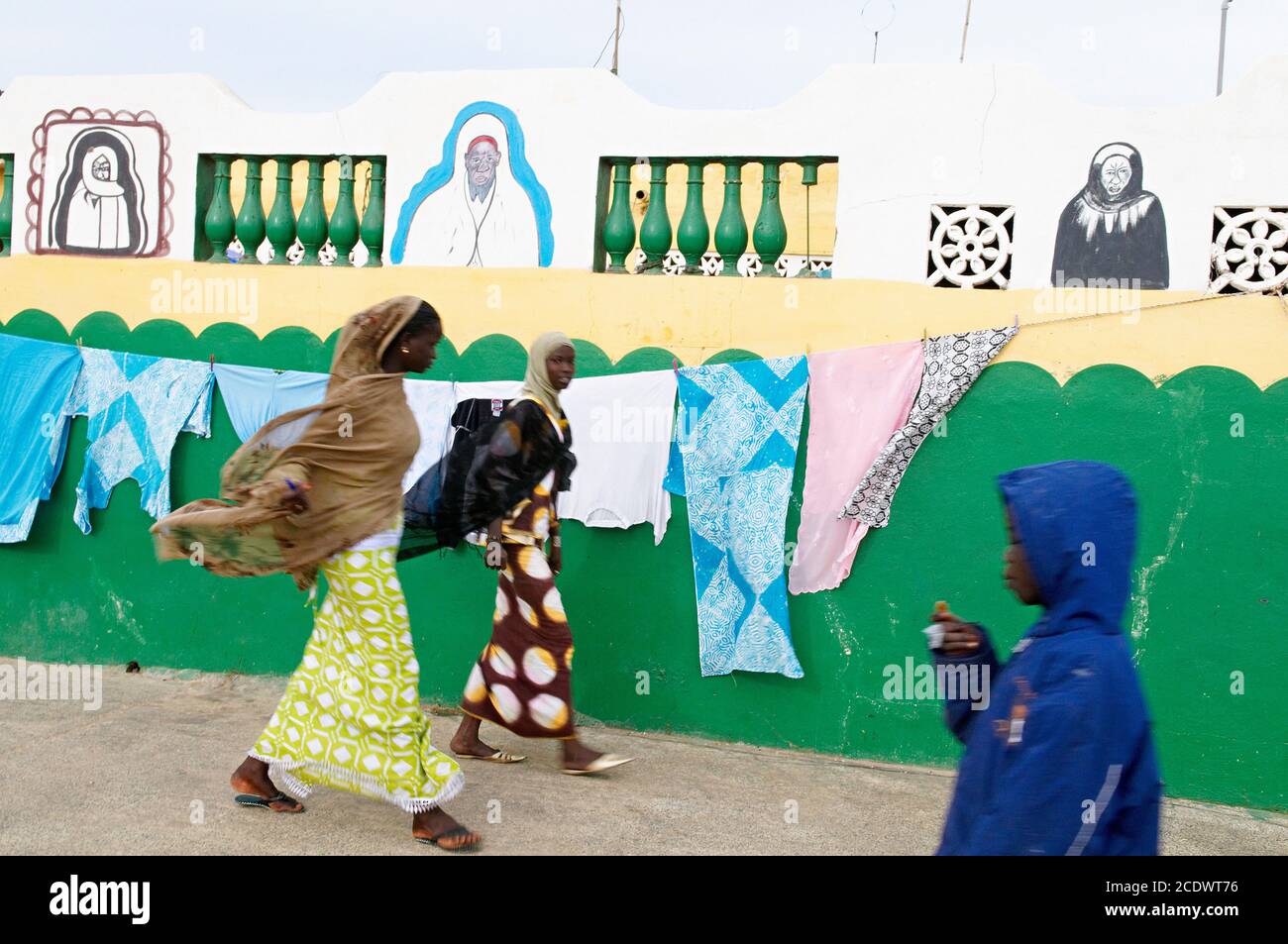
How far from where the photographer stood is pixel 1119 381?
16.4 ft

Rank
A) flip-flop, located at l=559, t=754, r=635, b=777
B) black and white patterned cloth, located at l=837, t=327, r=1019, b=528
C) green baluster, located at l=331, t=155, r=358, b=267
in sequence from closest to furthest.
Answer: flip-flop, located at l=559, t=754, r=635, b=777 < black and white patterned cloth, located at l=837, t=327, r=1019, b=528 < green baluster, located at l=331, t=155, r=358, b=267

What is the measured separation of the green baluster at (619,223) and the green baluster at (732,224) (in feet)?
1.34

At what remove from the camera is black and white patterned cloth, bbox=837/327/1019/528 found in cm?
510

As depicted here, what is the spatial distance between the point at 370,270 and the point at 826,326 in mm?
2191

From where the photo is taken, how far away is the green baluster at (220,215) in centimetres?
616

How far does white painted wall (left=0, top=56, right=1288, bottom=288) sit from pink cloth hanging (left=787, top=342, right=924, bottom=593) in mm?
392

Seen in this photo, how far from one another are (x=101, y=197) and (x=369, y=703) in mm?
3606

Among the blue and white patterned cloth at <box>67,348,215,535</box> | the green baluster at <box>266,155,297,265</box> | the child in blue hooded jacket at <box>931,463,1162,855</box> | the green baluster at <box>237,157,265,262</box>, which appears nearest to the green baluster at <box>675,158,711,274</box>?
the green baluster at <box>266,155,297,265</box>

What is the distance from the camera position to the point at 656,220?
5.61 meters

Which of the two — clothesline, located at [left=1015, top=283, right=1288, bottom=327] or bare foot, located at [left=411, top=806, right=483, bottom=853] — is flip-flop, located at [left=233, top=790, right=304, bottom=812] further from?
clothesline, located at [left=1015, top=283, right=1288, bottom=327]

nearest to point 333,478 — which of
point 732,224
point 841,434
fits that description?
point 841,434

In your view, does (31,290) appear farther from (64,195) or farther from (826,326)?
(826,326)

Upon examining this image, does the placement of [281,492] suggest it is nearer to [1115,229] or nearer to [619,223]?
[619,223]
